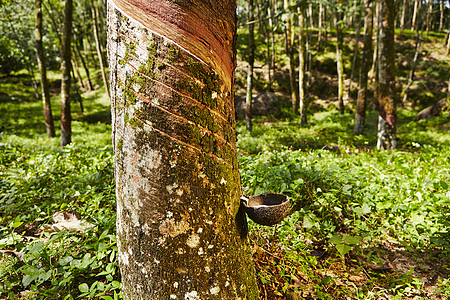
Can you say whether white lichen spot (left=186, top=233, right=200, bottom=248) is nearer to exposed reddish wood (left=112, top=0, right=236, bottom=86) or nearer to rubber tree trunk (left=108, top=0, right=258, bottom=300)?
rubber tree trunk (left=108, top=0, right=258, bottom=300)

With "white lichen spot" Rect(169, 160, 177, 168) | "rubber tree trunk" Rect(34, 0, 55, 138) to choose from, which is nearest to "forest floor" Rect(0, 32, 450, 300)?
"white lichen spot" Rect(169, 160, 177, 168)

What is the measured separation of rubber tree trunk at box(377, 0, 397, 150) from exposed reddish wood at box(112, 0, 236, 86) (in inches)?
270

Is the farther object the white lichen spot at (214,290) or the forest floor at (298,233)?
the forest floor at (298,233)

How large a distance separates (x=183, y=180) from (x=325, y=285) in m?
1.78

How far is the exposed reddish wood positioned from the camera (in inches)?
44.0

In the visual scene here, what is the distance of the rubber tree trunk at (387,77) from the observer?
20.8 ft

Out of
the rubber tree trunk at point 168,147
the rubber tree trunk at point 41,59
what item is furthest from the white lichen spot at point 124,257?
the rubber tree trunk at point 41,59

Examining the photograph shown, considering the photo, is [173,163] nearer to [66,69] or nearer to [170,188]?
[170,188]

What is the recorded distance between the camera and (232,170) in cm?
143

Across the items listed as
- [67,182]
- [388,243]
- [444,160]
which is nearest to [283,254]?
[388,243]

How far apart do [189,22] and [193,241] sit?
3.57 feet

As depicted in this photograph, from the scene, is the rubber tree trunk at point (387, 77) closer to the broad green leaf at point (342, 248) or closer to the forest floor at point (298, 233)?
the forest floor at point (298, 233)

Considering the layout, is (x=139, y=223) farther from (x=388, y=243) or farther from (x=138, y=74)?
(x=388, y=243)

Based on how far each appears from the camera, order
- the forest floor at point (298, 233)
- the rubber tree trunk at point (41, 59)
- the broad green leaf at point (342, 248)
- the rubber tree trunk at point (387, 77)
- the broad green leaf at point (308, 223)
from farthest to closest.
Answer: the rubber tree trunk at point (41, 59) → the rubber tree trunk at point (387, 77) → the broad green leaf at point (308, 223) → the broad green leaf at point (342, 248) → the forest floor at point (298, 233)
